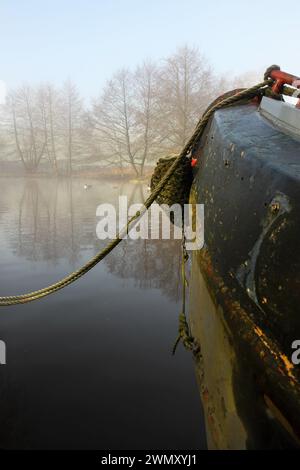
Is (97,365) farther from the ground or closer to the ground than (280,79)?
closer to the ground

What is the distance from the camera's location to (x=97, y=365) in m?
3.37

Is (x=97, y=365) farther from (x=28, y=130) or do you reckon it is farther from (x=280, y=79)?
(x=28, y=130)

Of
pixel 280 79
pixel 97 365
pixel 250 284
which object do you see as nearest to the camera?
pixel 250 284

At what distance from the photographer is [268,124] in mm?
1968

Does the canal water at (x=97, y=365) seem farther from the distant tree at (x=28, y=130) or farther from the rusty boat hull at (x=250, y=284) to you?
the distant tree at (x=28, y=130)

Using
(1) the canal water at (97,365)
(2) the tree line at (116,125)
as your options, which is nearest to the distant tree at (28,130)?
(2) the tree line at (116,125)

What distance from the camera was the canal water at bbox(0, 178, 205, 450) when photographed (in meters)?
2.56

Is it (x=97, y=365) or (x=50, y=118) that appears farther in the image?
(x=50, y=118)

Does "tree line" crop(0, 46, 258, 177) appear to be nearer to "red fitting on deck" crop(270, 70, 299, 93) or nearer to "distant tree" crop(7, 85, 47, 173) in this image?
"distant tree" crop(7, 85, 47, 173)

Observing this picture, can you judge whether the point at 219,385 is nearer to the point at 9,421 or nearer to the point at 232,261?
the point at 232,261

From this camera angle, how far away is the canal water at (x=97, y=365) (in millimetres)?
2562

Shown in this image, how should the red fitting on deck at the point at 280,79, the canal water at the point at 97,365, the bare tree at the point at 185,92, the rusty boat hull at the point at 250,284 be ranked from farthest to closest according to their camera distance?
the bare tree at the point at 185,92 < the canal water at the point at 97,365 < the red fitting on deck at the point at 280,79 < the rusty boat hull at the point at 250,284

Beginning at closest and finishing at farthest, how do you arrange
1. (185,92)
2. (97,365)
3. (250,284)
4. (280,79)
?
(250,284), (280,79), (97,365), (185,92)

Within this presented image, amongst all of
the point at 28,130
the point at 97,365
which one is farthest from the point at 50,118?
the point at 97,365
